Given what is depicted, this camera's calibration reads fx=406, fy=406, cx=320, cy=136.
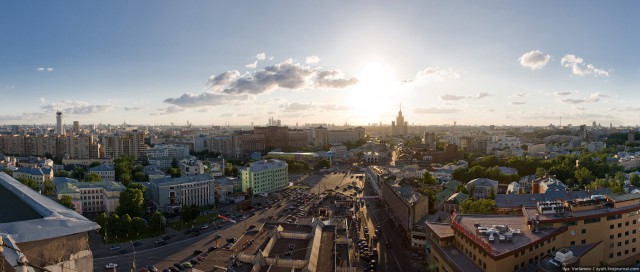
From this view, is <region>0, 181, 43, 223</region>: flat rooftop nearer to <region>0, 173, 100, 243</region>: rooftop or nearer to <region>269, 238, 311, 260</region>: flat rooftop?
<region>0, 173, 100, 243</region>: rooftop

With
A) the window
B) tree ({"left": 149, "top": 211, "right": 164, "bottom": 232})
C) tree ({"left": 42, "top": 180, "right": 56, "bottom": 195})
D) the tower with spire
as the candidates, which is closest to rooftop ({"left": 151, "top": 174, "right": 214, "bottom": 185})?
tree ({"left": 149, "top": 211, "right": 164, "bottom": 232})

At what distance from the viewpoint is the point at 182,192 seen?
24.5 m

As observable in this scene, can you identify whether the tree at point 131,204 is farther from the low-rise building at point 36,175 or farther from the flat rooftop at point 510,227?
the flat rooftop at point 510,227

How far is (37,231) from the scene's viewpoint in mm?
4305

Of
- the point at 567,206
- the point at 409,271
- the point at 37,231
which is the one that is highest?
the point at 37,231

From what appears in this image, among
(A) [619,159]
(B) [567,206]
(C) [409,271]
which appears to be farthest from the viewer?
(A) [619,159]

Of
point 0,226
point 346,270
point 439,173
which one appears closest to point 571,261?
point 346,270

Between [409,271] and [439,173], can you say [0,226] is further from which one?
[439,173]

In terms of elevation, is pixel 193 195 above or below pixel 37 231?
below

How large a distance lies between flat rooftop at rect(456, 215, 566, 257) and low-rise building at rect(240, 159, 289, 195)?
18.8 m

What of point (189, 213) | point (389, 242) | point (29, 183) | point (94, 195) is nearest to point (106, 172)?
point (29, 183)

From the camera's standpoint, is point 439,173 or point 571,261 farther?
point 439,173

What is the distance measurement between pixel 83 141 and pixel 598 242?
160ft

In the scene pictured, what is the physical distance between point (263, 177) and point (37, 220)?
25.3 m
